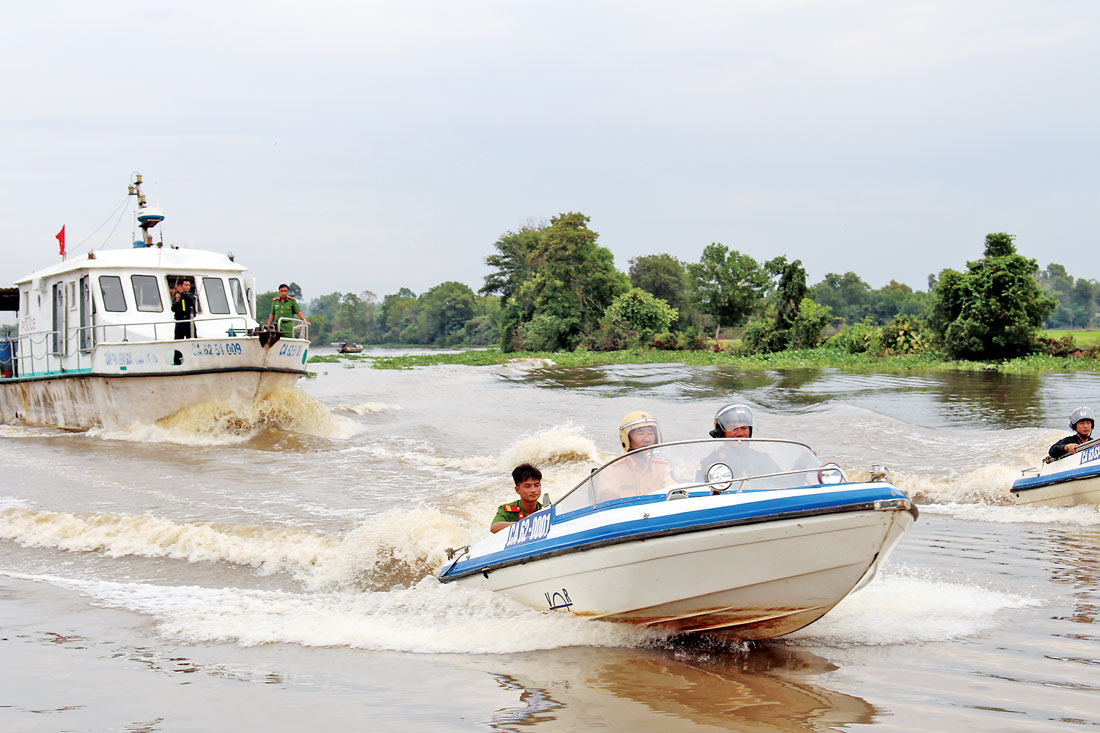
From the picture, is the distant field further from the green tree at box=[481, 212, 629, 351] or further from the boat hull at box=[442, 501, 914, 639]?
the boat hull at box=[442, 501, 914, 639]

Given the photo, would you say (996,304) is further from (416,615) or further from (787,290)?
(416,615)

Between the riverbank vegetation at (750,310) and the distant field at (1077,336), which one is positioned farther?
the distant field at (1077,336)

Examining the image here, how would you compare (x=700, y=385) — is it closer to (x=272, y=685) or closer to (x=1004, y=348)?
(x=1004, y=348)

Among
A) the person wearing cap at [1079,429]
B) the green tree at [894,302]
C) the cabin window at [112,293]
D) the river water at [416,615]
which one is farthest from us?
the green tree at [894,302]

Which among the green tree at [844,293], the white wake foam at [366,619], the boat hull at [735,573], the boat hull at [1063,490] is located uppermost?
the green tree at [844,293]

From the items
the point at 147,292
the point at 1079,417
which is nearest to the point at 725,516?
the point at 1079,417

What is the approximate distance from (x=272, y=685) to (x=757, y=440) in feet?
11.4

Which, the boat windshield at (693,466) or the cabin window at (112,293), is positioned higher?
the cabin window at (112,293)

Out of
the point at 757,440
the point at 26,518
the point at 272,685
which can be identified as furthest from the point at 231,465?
the point at 757,440

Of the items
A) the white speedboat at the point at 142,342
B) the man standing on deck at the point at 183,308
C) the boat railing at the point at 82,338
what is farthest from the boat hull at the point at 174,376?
the man standing on deck at the point at 183,308

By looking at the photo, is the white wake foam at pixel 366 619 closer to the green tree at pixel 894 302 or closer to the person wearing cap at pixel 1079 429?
the person wearing cap at pixel 1079 429

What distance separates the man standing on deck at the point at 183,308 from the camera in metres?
18.3

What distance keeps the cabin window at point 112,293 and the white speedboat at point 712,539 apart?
14.6 meters

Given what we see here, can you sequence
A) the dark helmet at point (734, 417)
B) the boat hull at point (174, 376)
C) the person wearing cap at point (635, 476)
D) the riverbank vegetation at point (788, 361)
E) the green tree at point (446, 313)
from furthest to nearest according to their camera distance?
1. the green tree at point (446, 313)
2. the riverbank vegetation at point (788, 361)
3. the boat hull at point (174, 376)
4. the dark helmet at point (734, 417)
5. the person wearing cap at point (635, 476)
